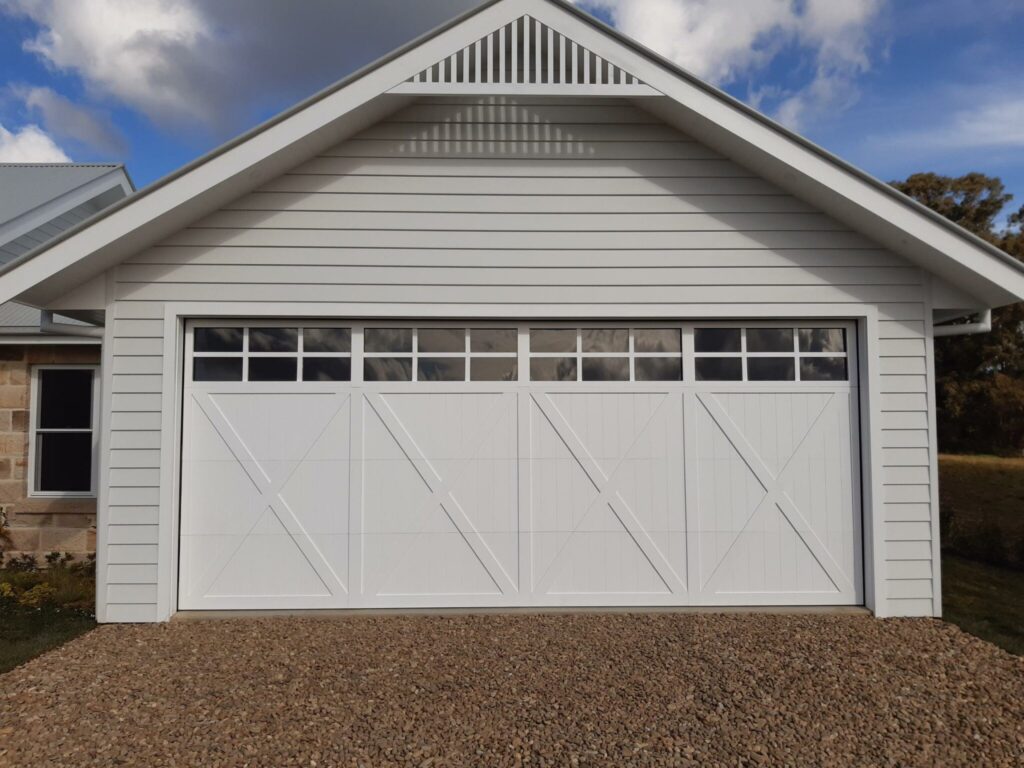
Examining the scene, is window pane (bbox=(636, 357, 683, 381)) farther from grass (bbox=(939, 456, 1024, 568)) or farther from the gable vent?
grass (bbox=(939, 456, 1024, 568))

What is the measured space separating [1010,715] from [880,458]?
2235mm

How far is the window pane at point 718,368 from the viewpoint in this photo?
228 inches

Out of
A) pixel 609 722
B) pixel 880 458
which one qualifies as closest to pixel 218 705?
pixel 609 722

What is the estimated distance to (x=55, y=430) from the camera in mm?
7582

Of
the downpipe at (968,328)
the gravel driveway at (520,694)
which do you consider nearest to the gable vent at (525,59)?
the downpipe at (968,328)

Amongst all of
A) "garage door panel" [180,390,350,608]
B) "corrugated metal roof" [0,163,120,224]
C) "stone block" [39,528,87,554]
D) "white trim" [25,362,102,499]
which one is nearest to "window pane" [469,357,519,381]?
"garage door panel" [180,390,350,608]

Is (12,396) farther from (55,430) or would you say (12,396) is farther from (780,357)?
(780,357)

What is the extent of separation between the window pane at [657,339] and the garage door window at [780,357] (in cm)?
17

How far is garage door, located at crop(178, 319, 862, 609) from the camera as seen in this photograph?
5582mm

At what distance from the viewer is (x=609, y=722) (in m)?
3.56

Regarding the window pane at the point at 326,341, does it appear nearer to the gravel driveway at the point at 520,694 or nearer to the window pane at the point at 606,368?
the window pane at the point at 606,368

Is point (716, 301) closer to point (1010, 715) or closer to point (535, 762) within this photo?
point (1010, 715)

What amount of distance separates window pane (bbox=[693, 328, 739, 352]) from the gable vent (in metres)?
2.19

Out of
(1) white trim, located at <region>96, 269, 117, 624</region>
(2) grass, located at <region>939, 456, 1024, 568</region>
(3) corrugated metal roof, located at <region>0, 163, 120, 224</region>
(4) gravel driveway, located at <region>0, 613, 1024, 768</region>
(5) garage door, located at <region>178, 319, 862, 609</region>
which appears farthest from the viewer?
(3) corrugated metal roof, located at <region>0, 163, 120, 224</region>
